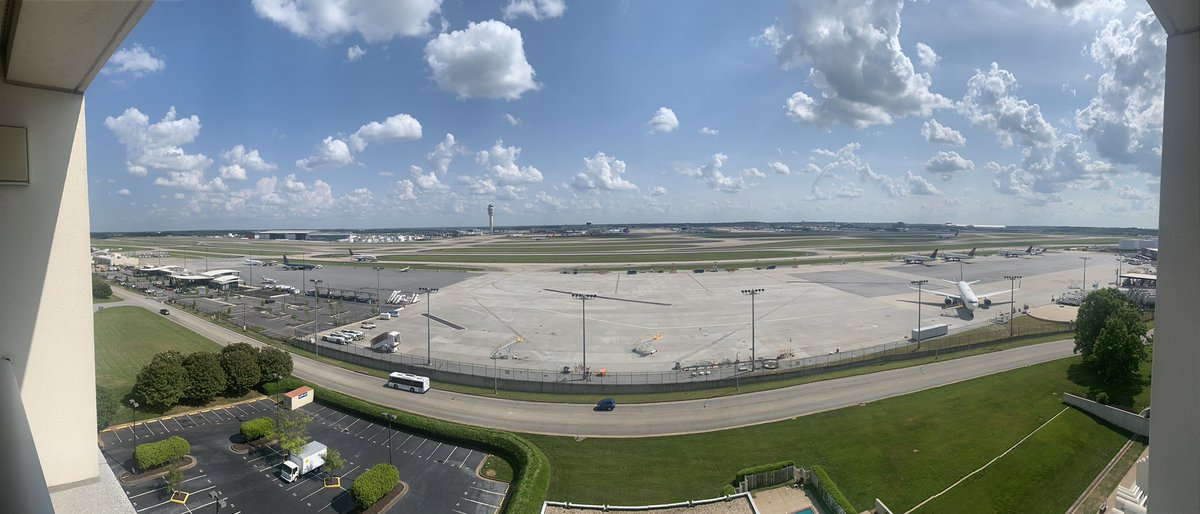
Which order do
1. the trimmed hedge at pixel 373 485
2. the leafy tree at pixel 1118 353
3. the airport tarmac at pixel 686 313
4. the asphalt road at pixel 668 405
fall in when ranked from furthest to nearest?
1. the airport tarmac at pixel 686 313
2. the leafy tree at pixel 1118 353
3. the asphalt road at pixel 668 405
4. the trimmed hedge at pixel 373 485

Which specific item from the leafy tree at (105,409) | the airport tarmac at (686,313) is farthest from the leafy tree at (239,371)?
the airport tarmac at (686,313)

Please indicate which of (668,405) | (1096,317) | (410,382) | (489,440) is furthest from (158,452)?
(1096,317)

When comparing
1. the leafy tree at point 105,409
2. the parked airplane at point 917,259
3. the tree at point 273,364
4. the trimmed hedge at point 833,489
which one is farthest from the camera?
the parked airplane at point 917,259

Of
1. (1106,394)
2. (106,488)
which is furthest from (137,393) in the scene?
(1106,394)

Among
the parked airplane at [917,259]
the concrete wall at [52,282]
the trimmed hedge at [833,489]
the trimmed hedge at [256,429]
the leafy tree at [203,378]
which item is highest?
the concrete wall at [52,282]

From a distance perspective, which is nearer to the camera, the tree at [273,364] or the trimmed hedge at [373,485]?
the trimmed hedge at [373,485]

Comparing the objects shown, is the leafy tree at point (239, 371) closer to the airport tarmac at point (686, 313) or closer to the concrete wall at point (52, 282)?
the airport tarmac at point (686, 313)

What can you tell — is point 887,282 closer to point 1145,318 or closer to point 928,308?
point 928,308

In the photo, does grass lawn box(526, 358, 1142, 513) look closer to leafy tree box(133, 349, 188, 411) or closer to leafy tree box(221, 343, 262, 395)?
leafy tree box(221, 343, 262, 395)
